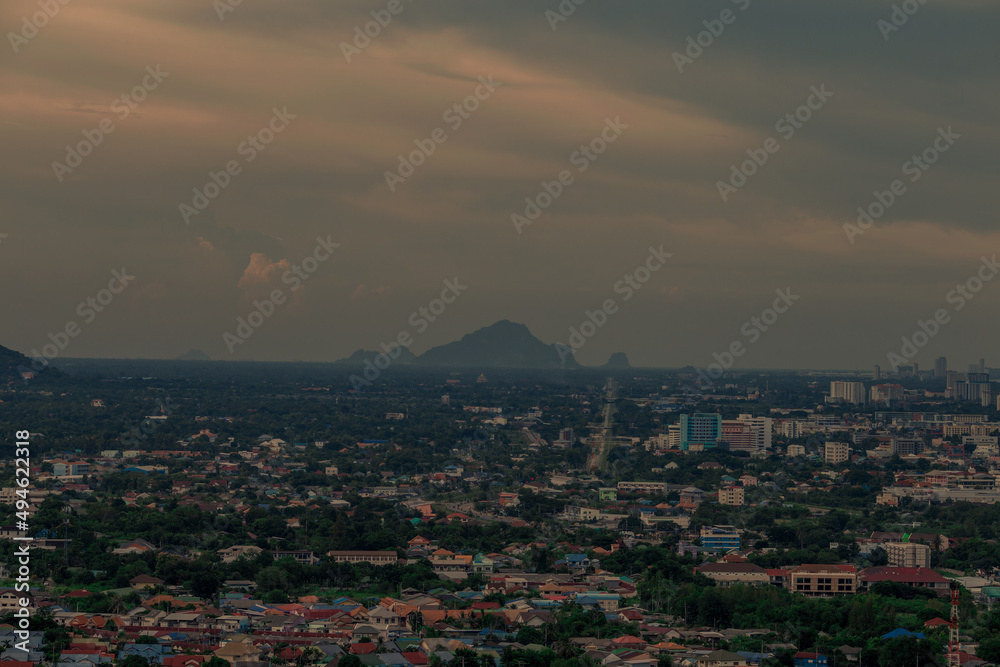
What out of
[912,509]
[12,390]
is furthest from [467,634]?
[12,390]

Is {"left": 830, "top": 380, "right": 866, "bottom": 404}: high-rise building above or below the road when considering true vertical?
above

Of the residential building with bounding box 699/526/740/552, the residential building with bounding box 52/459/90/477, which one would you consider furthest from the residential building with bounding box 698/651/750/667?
the residential building with bounding box 52/459/90/477

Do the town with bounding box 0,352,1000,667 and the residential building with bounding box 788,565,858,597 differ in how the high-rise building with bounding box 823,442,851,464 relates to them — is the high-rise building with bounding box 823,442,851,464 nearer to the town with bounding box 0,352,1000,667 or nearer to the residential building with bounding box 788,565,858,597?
the town with bounding box 0,352,1000,667

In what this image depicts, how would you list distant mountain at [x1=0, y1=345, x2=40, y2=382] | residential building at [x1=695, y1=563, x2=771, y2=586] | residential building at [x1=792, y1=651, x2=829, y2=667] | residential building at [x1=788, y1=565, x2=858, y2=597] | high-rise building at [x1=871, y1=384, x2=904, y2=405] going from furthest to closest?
high-rise building at [x1=871, y1=384, x2=904, y2=405], distant mountain at [x1=0, y1=345, x2=40, y2=382], residential building at [x1=695, y1=563, x2=771, y2=586], residential building at [x1=788, y1=565, x2=858, y2=597], residential building at [x1=792, y1=651, x2=829, y2=667]

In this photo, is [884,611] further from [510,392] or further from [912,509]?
[510,392]

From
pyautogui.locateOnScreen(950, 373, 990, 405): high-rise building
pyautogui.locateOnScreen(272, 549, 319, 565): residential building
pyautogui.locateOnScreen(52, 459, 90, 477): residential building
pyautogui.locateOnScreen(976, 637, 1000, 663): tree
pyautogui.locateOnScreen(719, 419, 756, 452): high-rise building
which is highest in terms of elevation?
pyautogui.locateOnScreen(950, 373, 990, 405): high-rise building

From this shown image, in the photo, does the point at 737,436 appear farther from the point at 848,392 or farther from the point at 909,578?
the point at 848,392

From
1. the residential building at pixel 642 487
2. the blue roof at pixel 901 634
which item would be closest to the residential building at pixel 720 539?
the residential building at pixel 642 487
